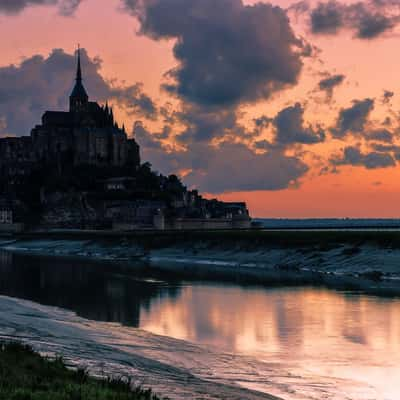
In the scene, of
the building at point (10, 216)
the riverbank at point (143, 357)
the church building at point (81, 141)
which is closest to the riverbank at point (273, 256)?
the riverbank at point (143, 357)

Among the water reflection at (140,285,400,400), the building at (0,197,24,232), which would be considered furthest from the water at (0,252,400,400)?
the building at (0,197,24,232)

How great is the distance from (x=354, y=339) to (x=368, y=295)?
47.1 feet

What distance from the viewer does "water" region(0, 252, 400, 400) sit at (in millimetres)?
19453

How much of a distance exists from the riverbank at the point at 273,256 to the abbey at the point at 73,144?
2505 inches

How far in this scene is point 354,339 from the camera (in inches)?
1040

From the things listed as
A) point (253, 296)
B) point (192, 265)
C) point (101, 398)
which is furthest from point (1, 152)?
point (101, 398)

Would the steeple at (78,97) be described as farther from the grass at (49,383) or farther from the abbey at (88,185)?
the grass at (49,383)

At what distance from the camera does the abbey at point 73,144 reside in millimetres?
166500

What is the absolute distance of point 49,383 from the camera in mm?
13906

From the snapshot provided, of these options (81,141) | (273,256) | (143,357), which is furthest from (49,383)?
(81,141)

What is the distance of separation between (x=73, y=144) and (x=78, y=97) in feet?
61.4

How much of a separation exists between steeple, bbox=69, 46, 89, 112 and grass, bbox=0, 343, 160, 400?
6616 inches

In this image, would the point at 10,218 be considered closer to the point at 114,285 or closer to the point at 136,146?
the point at 136,146

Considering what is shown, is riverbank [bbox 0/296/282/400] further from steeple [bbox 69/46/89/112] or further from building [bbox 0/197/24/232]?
steeple [bbox 69/46/89/112]
